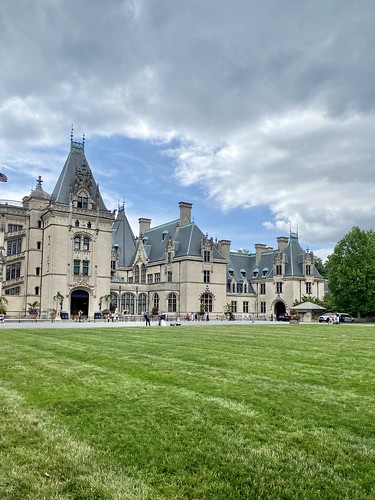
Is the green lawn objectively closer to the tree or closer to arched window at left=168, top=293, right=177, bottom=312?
the tree

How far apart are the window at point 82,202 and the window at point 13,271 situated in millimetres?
11535

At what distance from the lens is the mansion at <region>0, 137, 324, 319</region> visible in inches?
2275

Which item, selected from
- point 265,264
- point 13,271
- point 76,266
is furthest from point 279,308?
point 13,271

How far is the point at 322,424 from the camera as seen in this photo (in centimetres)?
696

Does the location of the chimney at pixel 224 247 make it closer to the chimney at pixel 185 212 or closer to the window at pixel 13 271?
the chimney at pixel 185 212

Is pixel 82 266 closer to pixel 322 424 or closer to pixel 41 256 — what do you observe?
pixel 41 256

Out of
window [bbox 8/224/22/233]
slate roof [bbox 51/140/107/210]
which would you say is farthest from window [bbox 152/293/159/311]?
window [bbox 8/224/22/233]

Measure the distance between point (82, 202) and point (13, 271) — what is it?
523 inches

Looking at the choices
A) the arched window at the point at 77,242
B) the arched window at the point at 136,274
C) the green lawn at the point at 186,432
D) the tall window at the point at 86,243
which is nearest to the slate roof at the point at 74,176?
the arched window at the point at 77,242

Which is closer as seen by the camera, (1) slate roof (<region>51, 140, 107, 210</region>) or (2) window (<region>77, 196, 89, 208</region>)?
(1) slate roof (<region>51, 140, 107, 210</region>)

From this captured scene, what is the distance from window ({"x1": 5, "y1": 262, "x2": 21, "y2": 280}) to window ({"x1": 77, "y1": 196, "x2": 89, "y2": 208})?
37.8 feet

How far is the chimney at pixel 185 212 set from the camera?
238ft

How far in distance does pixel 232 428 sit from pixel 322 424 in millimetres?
1481

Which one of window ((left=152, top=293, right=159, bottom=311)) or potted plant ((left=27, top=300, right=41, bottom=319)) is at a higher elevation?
window ((left=152, top=293, right=159, bottom=311))
